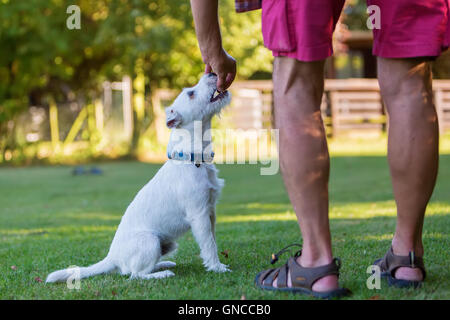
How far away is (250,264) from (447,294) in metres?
1.28

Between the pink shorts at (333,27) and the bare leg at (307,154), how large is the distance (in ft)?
0.25

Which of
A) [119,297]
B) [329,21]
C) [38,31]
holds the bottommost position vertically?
[119,297]

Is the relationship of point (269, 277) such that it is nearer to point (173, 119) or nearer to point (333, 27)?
point (333, 27)

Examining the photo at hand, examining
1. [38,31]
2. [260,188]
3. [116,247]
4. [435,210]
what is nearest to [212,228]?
[116,247]

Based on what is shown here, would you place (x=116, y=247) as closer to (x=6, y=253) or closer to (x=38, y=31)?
(x=6, y=253)

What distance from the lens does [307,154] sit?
2439mm

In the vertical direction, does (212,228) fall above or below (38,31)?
below

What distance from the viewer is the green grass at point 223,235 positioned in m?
2.81

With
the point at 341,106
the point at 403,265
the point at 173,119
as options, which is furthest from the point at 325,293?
the point at 341,106

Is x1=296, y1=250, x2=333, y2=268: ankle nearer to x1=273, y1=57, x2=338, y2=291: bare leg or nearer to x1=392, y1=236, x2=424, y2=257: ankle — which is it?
x1=273, y1=57, x2=338, y2=291: bare leg

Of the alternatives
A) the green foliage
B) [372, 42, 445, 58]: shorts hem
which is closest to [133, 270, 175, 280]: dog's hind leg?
[372, 42, 445, 58]: shorts hem

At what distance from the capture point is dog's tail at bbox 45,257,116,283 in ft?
10.1

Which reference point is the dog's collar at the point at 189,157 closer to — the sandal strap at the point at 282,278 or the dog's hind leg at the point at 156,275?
the dog's hind leg at the point at 156,275
